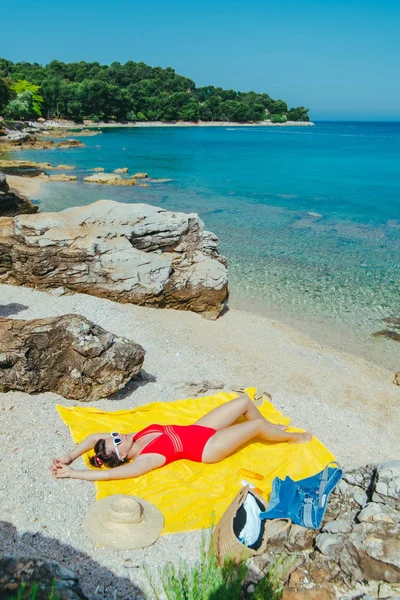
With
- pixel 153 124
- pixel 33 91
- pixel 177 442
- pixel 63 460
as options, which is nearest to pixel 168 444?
pixel 177 442

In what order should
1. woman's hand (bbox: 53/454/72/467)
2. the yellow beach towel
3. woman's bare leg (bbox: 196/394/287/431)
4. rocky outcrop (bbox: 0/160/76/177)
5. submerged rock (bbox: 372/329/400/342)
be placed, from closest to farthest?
the yellow beach towel
woman's hand (bbox: 53/454/72/467)
woman's bare leg (bbox: 196/394/287/431)
submerged rock (bbox: 372/329/400/342)
rocky outcrop (bbox: 0/160/76/177)

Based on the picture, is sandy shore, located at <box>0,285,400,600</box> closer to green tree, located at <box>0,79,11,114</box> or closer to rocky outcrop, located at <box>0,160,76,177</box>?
rocky outcrop, located at <box>0,160,76,177</box>

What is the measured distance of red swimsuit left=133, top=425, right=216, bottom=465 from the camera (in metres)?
6.34

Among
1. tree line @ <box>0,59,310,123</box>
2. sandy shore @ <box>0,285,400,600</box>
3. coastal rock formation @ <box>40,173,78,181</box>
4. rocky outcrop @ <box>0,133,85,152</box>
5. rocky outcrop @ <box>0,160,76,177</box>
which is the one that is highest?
tree line @ <box>0,59,310,123</box>

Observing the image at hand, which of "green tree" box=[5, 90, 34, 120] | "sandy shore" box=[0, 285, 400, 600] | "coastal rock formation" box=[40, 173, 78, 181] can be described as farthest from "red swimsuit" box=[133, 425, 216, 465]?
"green tree" box=[5, 90, 34, 120]

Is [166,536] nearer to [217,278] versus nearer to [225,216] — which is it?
[217,278]

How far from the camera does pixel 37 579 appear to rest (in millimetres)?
3451

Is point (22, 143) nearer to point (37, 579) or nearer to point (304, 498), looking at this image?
point (304, 498)

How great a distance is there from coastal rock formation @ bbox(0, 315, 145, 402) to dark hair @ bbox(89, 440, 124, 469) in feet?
5.53

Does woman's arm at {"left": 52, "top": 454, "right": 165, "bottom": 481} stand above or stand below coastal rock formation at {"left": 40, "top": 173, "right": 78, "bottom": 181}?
below

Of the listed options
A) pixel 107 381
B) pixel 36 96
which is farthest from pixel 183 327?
pixel 36 96

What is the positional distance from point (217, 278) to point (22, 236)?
5.34 meters

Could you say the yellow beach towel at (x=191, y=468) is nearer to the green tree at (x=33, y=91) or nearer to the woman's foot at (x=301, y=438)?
the woman's foot at (x=301, y=438)

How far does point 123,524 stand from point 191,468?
60.3 inches
